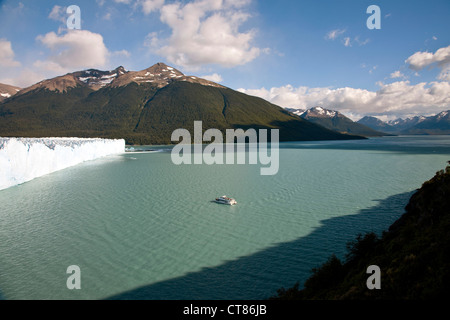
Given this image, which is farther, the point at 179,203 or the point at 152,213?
the point at 179,203

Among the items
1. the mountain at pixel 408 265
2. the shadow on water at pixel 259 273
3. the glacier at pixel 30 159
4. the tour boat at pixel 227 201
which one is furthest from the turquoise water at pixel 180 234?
the glacier at pixel 30 159

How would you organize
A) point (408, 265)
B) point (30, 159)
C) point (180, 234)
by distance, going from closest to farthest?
point (408, 265) → point (180, 234) → point (30, 159)

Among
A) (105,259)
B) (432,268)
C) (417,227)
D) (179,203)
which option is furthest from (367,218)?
(105,259)

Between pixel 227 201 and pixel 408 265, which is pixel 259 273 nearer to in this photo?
pixel 408 265

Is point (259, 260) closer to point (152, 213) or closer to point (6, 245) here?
point (152, 213)

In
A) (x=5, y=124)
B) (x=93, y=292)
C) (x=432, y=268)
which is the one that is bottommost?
(x=93, y=292)

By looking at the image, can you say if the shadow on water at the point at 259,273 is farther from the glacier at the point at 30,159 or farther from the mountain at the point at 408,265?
the glacier at the point at 30,159

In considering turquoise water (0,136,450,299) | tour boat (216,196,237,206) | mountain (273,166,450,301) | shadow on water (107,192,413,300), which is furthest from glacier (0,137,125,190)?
mountain (273,166,450,301)

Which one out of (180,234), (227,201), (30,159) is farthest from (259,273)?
(30,159)
